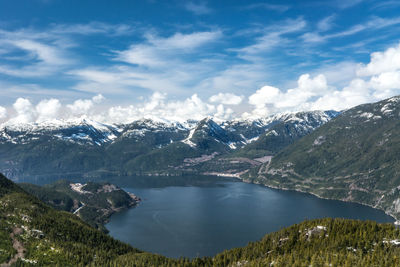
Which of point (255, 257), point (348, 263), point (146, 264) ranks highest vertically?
point (348, 263)

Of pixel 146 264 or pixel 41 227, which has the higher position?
pixel 41 227

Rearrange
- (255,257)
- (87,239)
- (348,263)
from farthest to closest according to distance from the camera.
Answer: (87,239), (255,257), (348,263)

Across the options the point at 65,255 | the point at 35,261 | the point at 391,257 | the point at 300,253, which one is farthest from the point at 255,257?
the point at 35,261

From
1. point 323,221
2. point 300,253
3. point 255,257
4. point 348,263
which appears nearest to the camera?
point 348,263

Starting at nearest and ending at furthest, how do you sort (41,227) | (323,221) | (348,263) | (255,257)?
(348,263), (255,257), (323,221), (41,227)

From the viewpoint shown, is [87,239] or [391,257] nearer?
[391,257]

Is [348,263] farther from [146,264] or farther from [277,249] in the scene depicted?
[146,264]

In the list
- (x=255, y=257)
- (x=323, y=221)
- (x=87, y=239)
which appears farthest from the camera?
(x=87, y=239)

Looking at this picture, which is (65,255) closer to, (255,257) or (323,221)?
(255,257)

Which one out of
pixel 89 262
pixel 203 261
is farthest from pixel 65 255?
pixel 203 261
